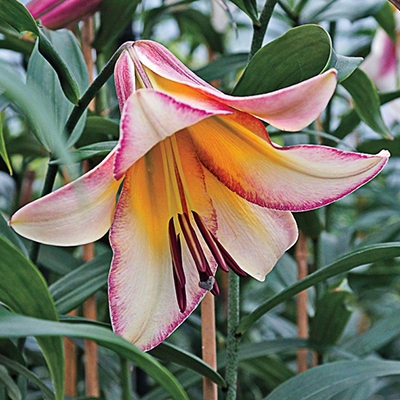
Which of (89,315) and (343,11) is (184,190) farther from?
(343,11)

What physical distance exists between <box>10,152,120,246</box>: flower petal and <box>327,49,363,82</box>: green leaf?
17 cm

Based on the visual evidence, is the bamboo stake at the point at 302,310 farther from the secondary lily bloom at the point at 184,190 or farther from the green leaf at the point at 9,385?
the green leaf at the point at 9,385

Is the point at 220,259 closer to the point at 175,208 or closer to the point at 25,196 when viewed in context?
the point at 175,208

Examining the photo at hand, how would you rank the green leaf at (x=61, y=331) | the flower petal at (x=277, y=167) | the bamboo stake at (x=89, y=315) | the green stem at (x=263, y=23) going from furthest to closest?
the bamboo stake at (x=89, y=315), the green stem at (x=263, y=23), the flower petal at (x=277, y=167), the green leaf at (x=61, y=331)

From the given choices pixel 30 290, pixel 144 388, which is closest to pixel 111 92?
pixel 144 388

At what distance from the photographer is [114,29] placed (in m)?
0.61

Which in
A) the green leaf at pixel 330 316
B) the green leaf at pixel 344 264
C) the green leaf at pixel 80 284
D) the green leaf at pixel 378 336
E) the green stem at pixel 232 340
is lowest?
the green leaf at pixel 378 336

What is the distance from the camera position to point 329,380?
52 cm

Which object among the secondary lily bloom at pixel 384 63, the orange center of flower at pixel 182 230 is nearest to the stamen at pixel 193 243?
the orange center of flower at pixel 182 230

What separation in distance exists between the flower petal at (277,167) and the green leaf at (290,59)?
0.19ft

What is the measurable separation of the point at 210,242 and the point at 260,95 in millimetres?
119

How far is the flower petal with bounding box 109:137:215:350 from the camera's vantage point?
0.41 metres

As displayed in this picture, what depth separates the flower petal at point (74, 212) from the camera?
33cm

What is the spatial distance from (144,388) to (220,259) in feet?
1.60
